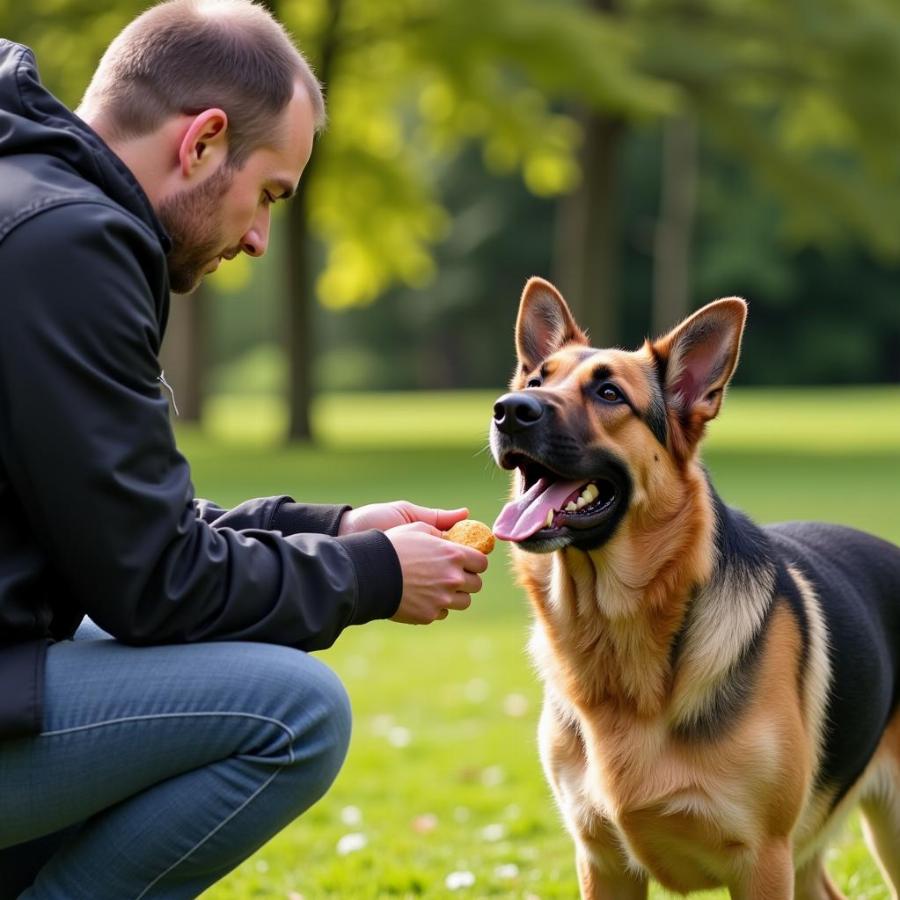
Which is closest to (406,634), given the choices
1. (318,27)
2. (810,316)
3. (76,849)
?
(76,849)

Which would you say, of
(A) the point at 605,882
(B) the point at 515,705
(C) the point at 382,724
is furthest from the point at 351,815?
(B) the point at 515,705

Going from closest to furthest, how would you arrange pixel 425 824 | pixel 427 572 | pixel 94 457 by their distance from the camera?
pixel 94 457
pixel 427 572
pixel 425 824

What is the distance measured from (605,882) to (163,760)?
5.17 feet

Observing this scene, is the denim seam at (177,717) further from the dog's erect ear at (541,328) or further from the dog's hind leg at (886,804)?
the dog's hind leg at (886,804)

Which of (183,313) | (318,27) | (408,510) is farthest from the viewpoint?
(183,313)

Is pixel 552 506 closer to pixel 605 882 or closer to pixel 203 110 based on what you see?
pixel 605 882

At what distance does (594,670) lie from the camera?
3.91 m

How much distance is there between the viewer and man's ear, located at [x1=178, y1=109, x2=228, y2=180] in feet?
9.70

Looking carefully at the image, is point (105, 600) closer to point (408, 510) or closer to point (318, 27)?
point (408, 510)

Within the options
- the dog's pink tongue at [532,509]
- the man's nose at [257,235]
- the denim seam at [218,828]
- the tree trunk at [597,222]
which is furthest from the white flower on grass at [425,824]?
the tree trunk at [597,222]

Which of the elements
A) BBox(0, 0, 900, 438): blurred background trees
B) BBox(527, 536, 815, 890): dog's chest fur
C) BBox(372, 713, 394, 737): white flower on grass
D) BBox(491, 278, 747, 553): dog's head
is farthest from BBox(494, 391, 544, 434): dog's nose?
BBox(0, 0, 900, 438): blurred background trees

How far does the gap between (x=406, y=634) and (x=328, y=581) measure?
23.2 ft

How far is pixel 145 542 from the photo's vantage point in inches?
107

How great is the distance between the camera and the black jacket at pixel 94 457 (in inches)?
104
